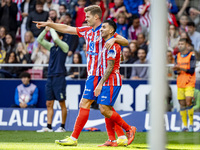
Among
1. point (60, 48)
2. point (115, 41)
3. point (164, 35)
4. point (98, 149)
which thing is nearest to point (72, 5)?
point (60, 48)

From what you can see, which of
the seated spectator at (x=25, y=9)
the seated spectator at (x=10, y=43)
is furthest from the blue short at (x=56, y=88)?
the seated spectator at (x=25, y=9)

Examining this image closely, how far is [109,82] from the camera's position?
7598 millimetres

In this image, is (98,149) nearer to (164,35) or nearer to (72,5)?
(164,35)

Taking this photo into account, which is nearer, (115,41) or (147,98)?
(115,41)

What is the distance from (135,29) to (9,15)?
4382mm

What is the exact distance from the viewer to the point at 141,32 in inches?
570

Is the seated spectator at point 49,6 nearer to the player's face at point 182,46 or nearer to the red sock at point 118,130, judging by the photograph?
the player's face at point 182,46

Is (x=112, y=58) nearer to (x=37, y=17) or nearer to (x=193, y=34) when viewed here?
(x=193, y=34)

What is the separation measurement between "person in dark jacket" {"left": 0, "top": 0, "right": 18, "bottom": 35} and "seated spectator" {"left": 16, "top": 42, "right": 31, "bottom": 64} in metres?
1.35

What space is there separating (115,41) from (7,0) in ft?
30.6

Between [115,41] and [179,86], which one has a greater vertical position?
[115,41]

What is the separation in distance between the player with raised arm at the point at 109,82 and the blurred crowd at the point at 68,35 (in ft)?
16.8

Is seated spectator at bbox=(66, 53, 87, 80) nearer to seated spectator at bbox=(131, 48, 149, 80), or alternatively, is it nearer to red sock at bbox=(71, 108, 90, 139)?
seated spectator at bbox=(131, 48, 149, 80)

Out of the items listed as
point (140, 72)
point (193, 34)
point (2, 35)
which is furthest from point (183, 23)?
point (2, 35)
